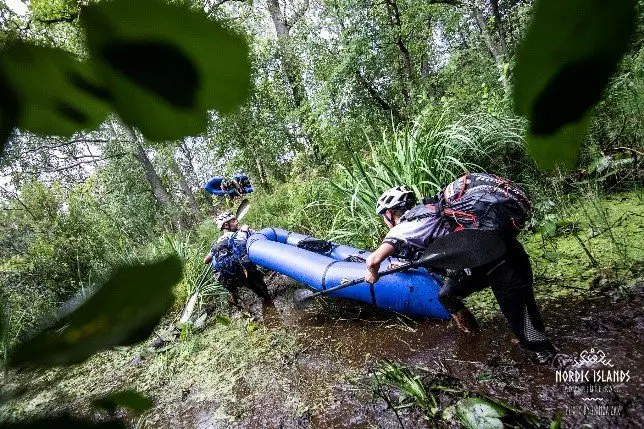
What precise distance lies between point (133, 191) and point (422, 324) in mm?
2081

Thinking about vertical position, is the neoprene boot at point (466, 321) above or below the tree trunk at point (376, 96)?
below

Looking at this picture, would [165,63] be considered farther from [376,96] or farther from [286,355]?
[376,96]

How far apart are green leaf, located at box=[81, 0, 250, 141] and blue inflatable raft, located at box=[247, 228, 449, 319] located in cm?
221

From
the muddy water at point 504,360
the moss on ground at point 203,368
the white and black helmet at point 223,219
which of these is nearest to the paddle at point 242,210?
the white and black helmet at point 223,219

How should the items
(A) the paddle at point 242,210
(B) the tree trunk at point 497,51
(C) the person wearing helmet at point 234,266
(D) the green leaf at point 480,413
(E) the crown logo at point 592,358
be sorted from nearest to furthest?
(B) the tree trunk at point 497,51 < (D) the green leaf at point 480,413 < (E) the crown logo at point 592,358 < (C) the person wearing helmet at point 234,266 < (A) the paddle at point 242,210

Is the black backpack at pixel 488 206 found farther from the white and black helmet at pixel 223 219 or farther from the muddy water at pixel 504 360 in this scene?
the white and black helmet at pixel 223 219

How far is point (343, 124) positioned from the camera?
14.5ft

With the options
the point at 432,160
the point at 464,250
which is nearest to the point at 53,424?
the point at 464,250

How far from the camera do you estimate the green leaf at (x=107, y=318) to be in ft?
0.64

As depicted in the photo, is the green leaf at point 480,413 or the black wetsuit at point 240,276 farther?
the black wetsuit at point 240,276

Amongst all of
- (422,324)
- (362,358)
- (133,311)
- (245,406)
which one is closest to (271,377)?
(245,406)

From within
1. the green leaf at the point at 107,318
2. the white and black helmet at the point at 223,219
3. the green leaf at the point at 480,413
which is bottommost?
the green leaf at the point at 480,413

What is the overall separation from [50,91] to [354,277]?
2343mm

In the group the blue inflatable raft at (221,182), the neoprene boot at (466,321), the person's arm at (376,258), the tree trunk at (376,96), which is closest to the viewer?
the blue inflatable raft at (221,182)
